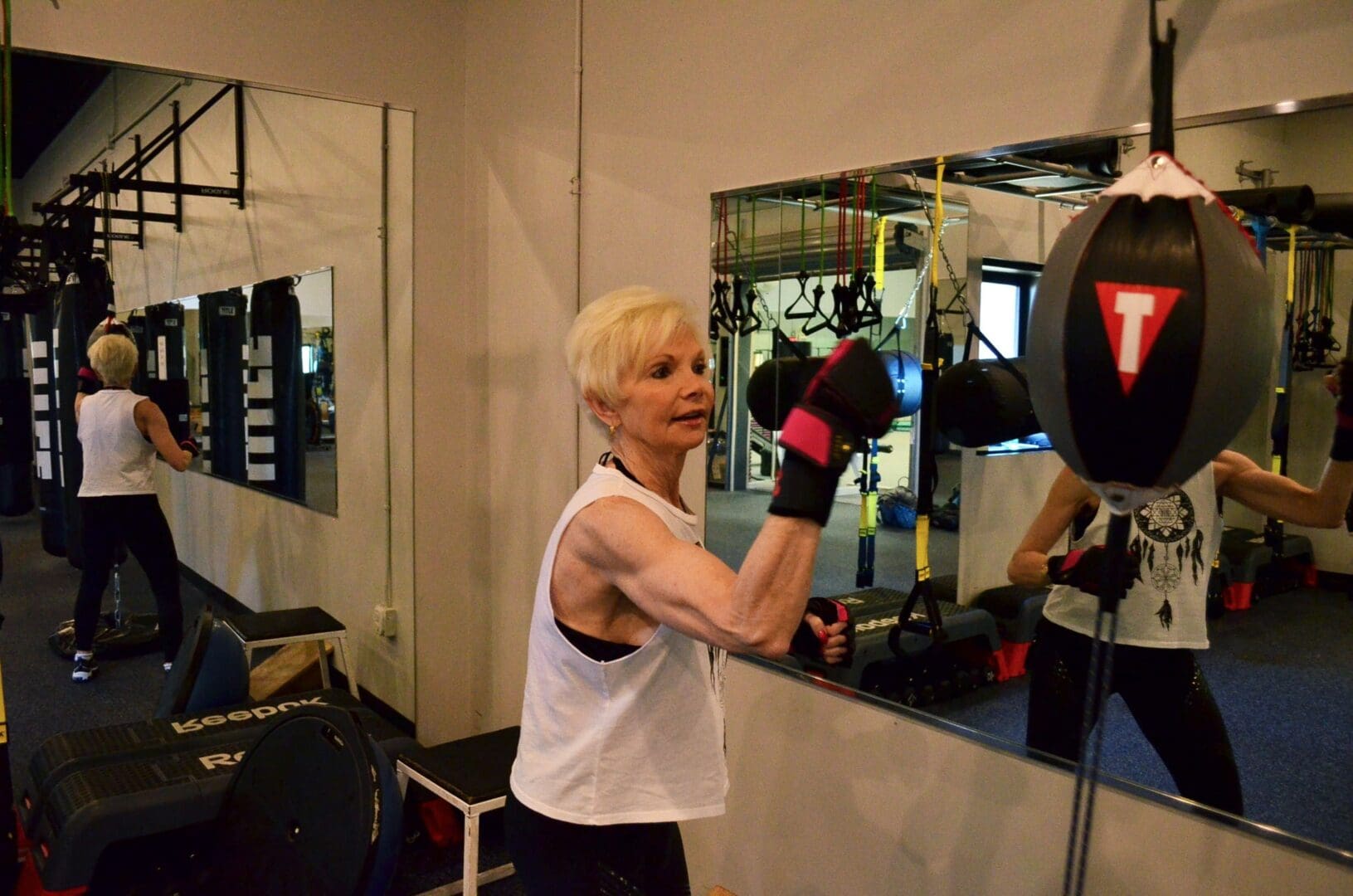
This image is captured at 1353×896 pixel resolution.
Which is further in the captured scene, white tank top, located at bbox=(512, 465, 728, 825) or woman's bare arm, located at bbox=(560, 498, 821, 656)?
white tank top, located at bbox=(512, 465, 728, 825)

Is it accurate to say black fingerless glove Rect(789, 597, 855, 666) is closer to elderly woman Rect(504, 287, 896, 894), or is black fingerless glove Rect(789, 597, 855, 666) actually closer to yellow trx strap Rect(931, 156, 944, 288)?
elderly woman Rect(504, 287, 896, 894)

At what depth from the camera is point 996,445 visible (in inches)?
68.2

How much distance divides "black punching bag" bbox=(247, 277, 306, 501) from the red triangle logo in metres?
3.46

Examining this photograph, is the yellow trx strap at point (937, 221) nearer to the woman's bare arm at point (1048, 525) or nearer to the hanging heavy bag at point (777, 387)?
the hanging heavy bag at point (777, 387)

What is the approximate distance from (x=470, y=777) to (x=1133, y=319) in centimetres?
189

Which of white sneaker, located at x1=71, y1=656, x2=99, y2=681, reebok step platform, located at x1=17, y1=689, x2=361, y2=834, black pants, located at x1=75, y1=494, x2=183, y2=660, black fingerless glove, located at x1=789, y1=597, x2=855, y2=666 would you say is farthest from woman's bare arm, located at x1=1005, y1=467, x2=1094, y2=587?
white sneaker, located at x1=71, y1=656, x2=99, y2=681

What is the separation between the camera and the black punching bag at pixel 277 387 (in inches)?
149

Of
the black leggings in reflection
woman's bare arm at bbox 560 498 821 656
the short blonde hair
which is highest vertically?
the short blonde hair

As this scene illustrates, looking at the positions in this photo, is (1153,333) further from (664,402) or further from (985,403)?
(985,403)

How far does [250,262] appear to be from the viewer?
3867mm

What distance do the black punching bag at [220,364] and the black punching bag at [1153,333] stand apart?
363 cm

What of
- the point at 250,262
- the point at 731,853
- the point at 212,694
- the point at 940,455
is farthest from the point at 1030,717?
the point at 250,262

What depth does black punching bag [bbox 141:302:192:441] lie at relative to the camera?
361 centimetres

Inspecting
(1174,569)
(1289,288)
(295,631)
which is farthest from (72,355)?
(1289,288)
